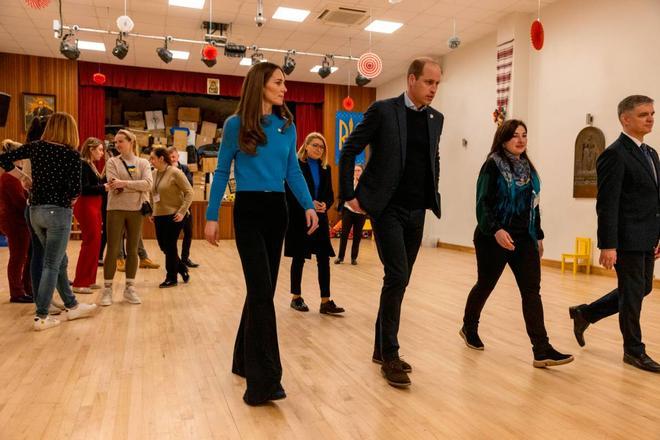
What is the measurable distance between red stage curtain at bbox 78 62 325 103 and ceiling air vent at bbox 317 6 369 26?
3.97 meters

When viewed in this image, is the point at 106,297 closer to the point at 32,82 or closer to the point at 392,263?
the point at 392,263

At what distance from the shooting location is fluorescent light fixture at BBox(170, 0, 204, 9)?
26.1 ft

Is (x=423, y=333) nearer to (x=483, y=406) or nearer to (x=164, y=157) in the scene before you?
(x=483, y=406)

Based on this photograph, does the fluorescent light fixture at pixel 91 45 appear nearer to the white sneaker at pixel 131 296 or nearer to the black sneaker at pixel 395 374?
the white sneaker at pixel 131 296

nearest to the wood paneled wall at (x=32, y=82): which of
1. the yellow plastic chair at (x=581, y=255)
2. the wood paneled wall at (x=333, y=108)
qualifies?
the wood paneled wall at (x=333, y=108)

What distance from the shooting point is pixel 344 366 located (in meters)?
2.78

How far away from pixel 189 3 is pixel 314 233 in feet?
18.2

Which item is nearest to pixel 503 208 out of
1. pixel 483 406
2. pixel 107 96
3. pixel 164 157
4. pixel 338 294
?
pixel 483 406

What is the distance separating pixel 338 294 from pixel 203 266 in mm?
2626

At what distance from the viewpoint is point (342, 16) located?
846 centimetres

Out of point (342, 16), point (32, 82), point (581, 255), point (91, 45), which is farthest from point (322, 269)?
point (32, 82)

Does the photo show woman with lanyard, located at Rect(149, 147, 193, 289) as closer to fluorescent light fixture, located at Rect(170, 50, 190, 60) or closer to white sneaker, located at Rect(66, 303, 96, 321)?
white sneaker, located at Rect(66, 303, 96, 321)

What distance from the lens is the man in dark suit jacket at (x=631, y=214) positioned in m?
2.79

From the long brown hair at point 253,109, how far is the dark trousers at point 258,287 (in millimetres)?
210
